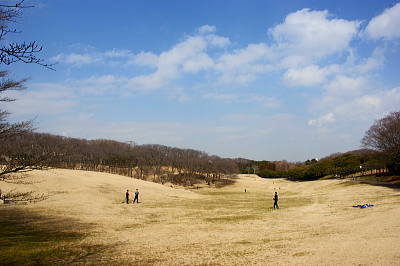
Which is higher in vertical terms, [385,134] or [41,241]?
[385,134]

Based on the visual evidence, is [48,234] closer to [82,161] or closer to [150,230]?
[150,230]

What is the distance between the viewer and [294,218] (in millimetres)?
27312

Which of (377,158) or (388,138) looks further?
(377,158)

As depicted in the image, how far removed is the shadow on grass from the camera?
14531 mm

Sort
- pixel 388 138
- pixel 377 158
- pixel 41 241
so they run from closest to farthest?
pixel 41 241, pixel 388 138, pixel 377 158

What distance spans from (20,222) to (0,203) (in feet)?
26.8

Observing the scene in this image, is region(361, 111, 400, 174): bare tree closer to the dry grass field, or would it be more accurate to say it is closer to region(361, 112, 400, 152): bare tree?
region(361, 112, 400, 152): bare tree

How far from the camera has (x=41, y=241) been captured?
1797 centimetres

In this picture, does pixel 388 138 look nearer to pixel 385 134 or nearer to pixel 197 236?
pixel 385 134

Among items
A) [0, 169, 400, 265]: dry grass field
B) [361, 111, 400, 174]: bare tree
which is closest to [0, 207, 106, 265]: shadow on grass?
[0, 169, 400, 265]: dry grass field

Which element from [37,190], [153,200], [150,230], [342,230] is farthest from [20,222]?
[342,230]

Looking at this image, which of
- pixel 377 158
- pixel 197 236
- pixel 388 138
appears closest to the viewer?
pixel 197 236

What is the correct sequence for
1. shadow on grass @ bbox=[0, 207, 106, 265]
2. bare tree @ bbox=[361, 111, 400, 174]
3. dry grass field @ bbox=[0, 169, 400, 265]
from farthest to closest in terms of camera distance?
1. bare tree @ bbox=[361, 111, 400, 174]
2. shadow on grass @ bbox=[0, 207, 106, 265]
3. dry grass field @ bbox=[0, 169, 400, 265]

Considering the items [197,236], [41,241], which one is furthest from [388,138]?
[41,241]
